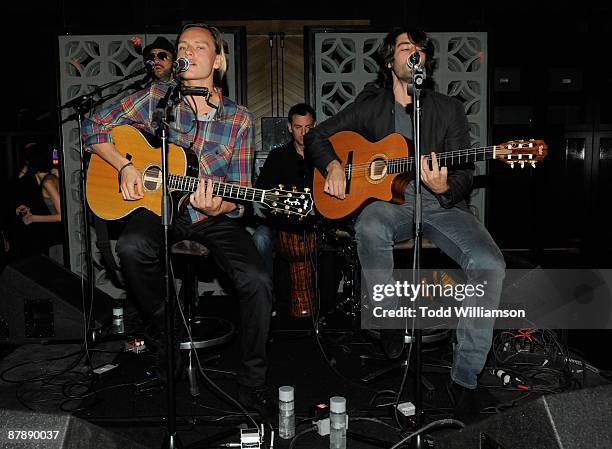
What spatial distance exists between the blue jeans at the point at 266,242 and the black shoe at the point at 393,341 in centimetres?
209

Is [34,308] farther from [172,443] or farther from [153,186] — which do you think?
[172,443]

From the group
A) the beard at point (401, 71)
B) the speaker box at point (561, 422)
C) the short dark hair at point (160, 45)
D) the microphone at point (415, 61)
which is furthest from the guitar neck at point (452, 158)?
the short dark hair at point (160, 45)

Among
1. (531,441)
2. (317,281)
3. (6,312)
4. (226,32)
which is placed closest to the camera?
(531,441)

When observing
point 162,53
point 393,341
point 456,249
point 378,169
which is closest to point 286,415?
point 393,341

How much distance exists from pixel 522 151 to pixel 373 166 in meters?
0.95

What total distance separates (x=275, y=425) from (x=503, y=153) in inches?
76.2

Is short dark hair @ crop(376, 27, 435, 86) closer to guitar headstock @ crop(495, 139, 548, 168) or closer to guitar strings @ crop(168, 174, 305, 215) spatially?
guitar headstock @ crop(495, 139, 548, 168)

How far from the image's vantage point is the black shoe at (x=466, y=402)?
3.06 metres

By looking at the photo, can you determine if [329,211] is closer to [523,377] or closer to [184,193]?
[184,193]

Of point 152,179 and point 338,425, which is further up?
point 152,179

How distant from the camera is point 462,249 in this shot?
128 inches

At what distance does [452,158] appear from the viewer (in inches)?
135

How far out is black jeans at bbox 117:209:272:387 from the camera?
3240 mm

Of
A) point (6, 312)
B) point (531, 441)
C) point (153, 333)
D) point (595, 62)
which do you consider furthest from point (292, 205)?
point (595, 62)
